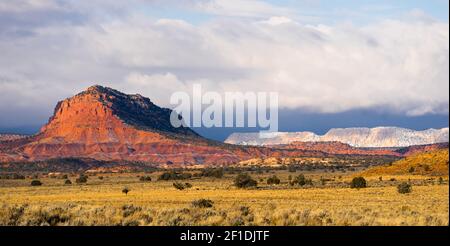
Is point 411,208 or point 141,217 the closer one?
point 141,217

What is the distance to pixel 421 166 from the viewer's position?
8825 centimetres

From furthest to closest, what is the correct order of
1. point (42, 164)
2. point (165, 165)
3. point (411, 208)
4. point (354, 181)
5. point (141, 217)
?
point (165, 165)
point (42, 164)
point (354, 181)
point (411, 208)
point (141, 217)

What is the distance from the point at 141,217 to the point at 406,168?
69.0 meters

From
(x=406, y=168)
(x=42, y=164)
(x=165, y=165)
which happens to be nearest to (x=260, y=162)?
(x=165, y=165)

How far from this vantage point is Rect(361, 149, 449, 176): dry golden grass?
276 ft

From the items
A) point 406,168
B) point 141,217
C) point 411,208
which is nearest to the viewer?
point 141,217

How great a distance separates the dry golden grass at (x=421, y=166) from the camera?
84.2 m

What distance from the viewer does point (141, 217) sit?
27.9m
